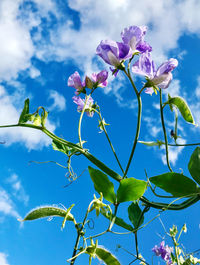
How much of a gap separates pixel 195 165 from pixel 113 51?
12.5 inches

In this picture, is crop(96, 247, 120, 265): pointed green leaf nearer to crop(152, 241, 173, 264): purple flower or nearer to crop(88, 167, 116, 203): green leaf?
crop(88, 167, 116, 203): green leaf

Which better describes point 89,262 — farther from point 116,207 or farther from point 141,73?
point 141,73

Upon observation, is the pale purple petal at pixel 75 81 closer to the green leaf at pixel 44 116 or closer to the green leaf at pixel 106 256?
the green leaf at pixel 44 116

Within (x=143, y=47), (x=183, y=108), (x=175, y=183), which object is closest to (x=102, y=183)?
(x=175, y=183)

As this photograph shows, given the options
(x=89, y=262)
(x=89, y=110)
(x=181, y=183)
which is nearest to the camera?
(x=89, y=262)

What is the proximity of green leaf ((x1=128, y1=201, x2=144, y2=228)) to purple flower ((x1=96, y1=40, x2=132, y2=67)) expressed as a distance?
33 cm

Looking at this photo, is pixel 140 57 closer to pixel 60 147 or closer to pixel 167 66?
pixel 167 66

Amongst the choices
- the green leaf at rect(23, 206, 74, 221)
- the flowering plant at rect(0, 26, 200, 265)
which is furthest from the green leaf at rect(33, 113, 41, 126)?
the green leaf at rect(23, 206, 74, 221)

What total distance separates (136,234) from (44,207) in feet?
0.81

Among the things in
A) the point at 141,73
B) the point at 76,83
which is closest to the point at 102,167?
the point at 141,73

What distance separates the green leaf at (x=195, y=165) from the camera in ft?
1.78

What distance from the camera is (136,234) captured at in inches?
23.1

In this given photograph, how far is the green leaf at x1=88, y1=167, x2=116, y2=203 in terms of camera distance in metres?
0.47

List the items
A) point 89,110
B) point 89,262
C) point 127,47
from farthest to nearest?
point 89,110 → point 127,47 → point 89,262
